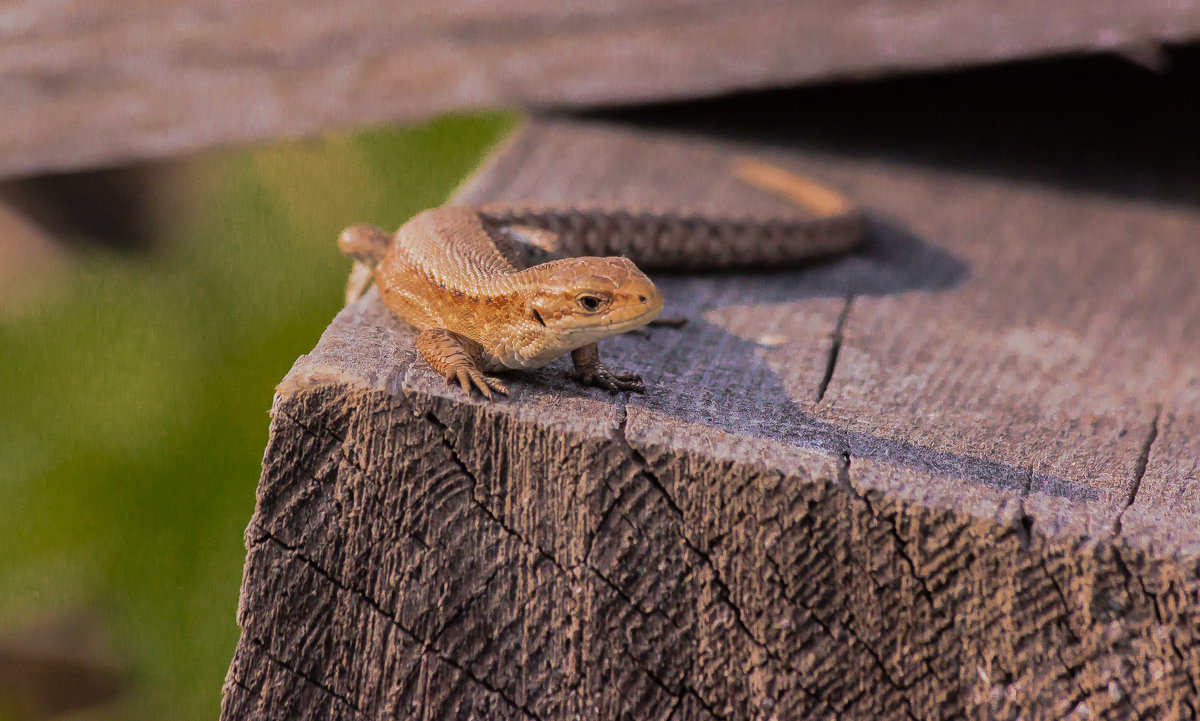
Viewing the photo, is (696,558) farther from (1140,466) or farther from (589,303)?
(1140,466)

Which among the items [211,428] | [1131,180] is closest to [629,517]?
[1131,180]

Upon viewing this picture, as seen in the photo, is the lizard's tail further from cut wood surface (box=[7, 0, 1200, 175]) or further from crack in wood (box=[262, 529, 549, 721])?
cut wood surface (box=[7, 0, 1200, 175])

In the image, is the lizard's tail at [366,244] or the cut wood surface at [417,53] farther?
the cut wood surface at [417,53]

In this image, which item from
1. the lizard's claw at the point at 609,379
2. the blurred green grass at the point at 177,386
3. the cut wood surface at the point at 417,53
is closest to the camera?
the lizard's claw at the point at 609,379

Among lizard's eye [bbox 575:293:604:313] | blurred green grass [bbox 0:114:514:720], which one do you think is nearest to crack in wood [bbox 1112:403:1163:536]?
lizard's eye [bbox 575:293:604:313]

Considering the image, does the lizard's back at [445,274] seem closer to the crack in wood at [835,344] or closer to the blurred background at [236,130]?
the crack in wood at [835,344]

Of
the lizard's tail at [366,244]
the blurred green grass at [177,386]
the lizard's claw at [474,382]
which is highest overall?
the lizard's claw at [474,382]

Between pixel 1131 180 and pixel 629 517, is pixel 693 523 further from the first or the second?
pixel 1131 180

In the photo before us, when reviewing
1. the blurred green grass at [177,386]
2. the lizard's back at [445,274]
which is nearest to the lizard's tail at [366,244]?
the lizard's back at [445,274]
